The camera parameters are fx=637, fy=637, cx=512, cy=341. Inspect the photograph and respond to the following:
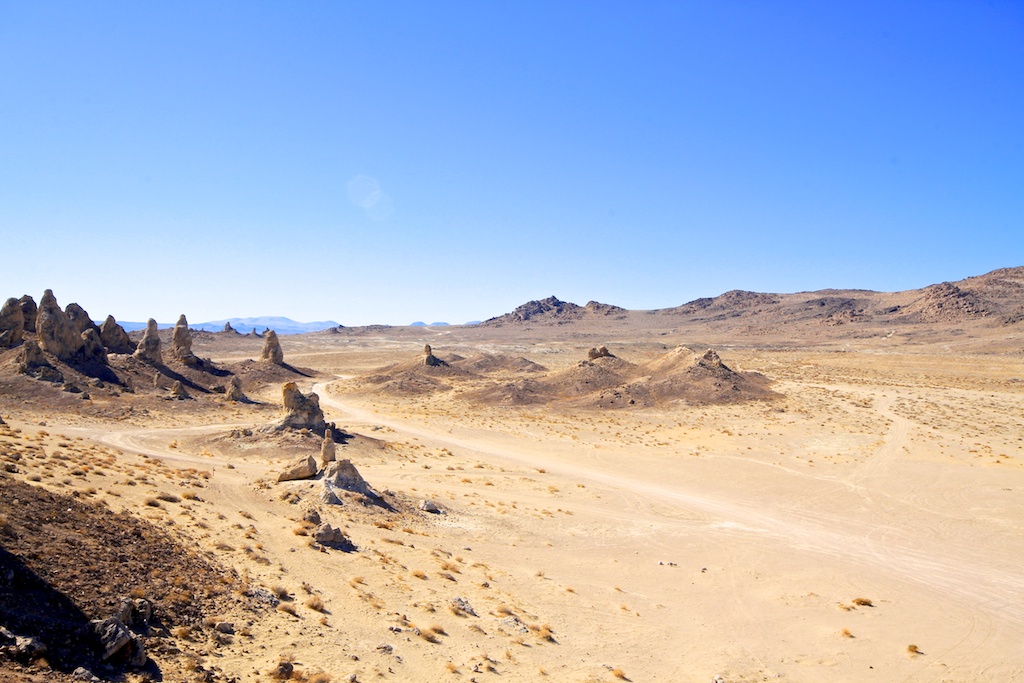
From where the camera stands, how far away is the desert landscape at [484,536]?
34.3 ft

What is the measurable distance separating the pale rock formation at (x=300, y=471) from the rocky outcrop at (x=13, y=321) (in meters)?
31.7

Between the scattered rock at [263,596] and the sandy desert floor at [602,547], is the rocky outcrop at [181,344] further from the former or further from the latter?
the scattered rock at [263,596]

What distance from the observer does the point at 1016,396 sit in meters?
52.2

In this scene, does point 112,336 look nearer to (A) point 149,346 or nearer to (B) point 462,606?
(A) point 149,346

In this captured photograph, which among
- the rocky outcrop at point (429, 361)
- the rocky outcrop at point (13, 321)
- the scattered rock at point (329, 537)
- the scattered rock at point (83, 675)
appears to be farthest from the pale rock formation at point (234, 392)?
the scattered rock at point (83, 675)

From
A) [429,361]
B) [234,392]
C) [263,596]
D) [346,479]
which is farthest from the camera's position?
[429,361]

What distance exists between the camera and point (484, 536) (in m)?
19.3

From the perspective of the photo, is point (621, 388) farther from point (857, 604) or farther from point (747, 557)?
point (857, 604)

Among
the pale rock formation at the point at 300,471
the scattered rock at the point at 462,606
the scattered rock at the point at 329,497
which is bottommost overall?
the scattered rock at the point at 462,606

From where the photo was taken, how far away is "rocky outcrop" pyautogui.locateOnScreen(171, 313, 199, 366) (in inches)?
2061

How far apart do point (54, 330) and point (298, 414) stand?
20623 mm

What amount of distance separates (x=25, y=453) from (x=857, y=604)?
21483mm

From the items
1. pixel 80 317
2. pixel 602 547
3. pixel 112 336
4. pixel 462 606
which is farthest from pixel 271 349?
pixel 462 606

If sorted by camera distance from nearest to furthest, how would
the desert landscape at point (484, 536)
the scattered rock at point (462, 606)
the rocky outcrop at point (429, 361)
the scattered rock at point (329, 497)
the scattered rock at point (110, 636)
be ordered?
the scattered rock at point (110, 636) < the desert landscape at point (484, 536) < the scattered rock at point (462, 606) < the scattered rock at point (329, 497) < the rocky outcrop at point (429, 361)
